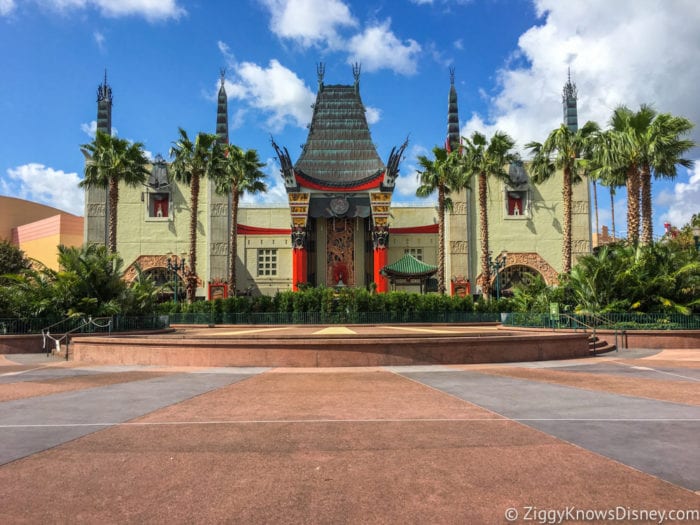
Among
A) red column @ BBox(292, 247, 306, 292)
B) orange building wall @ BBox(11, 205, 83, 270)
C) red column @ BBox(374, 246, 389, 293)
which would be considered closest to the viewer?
red column @ BBox(374, 246, 389, 293)

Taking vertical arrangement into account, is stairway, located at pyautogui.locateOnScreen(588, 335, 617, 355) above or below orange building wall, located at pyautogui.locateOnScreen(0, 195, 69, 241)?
below

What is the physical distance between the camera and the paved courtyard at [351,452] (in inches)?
176

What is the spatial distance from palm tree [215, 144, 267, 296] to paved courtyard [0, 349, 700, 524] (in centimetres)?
2776

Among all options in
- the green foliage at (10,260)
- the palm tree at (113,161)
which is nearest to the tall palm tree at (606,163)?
the palm tree at (113,161)

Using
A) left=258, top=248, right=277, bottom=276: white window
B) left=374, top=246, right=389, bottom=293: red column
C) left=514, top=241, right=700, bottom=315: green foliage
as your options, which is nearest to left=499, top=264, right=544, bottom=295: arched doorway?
left=374, top=246, right=389, bottom=293: red column

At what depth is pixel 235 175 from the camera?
38.8 metres

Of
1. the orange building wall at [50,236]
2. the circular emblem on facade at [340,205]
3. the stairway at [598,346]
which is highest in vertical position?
the circular emblem on facade at [340,205]

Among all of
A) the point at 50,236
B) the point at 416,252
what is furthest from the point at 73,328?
the point at 50,236

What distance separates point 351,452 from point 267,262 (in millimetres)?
46207

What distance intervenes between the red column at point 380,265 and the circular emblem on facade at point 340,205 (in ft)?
14.9

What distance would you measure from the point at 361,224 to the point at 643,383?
134 feet

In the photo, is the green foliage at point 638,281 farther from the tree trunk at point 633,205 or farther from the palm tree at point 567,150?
the palm tree at point 567,150

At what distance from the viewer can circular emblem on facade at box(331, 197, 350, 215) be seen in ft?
162

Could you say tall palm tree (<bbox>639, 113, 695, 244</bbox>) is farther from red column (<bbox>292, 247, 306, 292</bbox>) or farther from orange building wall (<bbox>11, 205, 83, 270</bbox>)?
orange building wall (<bbox>11, 205, 83, 270</bbox>)
